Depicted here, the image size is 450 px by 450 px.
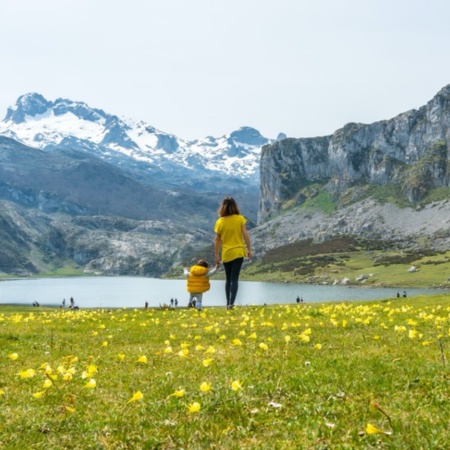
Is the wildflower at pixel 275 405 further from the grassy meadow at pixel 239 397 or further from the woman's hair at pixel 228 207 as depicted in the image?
the woman's hair at pixel 228 207

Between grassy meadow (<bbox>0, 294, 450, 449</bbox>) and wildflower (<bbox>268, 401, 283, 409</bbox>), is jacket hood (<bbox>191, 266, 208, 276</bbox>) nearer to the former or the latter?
grassy meadow (<bbox>0, 294, 450, 449</bbox>)

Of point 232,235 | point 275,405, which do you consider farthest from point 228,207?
point 275,405

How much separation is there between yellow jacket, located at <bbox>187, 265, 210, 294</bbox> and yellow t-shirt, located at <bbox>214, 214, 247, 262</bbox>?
372 centimetres

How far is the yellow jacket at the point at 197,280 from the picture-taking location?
2561 centimetres

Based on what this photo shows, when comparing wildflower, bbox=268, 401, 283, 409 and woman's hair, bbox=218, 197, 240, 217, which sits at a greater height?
woman's hair, bbox=218, 197, 240, 217

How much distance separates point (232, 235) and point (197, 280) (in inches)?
193

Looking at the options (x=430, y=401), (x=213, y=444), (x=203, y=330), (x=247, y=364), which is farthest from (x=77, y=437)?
(x=203, y=330)

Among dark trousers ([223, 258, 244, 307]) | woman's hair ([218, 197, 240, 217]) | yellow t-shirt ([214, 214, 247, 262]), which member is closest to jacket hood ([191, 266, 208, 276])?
dark trousers ([223, 258, 244, 307])

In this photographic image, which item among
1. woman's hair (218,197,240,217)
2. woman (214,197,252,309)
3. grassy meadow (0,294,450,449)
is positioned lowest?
grassy meadow (0,294,450,449)

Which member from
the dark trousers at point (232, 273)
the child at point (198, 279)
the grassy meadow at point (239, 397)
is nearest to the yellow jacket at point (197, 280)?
the child at point (198, 279)

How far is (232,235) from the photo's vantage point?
22.1 metres

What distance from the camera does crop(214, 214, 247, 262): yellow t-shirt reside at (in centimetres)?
2197

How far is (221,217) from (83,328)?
332 inches

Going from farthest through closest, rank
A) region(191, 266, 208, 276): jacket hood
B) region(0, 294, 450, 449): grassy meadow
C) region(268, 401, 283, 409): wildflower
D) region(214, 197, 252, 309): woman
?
region(191, 266, 208, 276): jacket hood → region(214, 197, 252, 309): woman → region(268, 401, 283, 409): wildflower → region(0, 294, 450, 449): grassy meadow
